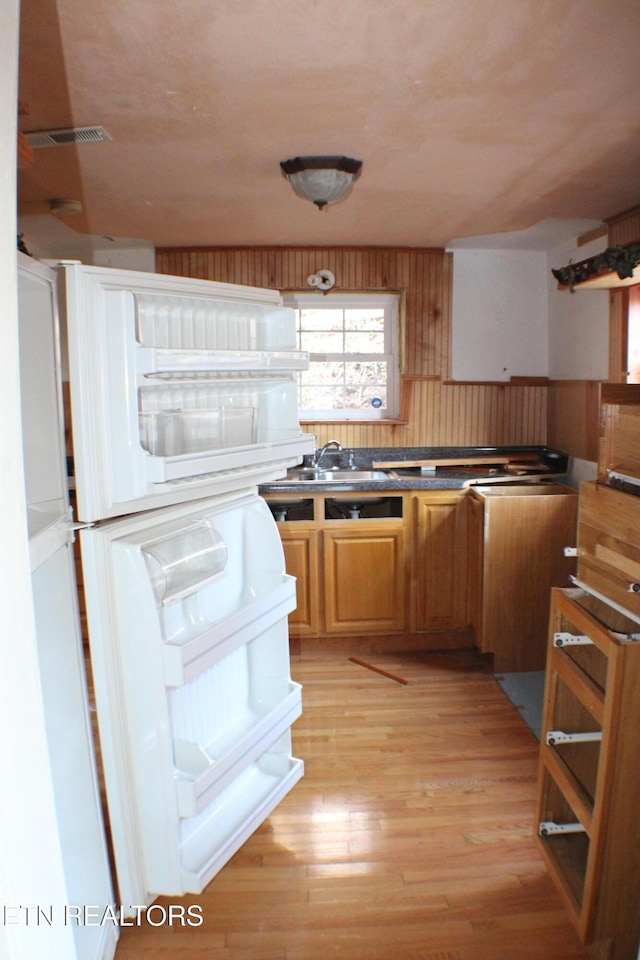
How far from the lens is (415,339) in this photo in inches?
160

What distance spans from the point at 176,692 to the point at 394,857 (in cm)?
88

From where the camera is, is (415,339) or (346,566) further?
(415,339)

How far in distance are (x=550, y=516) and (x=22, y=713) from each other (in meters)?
2.94

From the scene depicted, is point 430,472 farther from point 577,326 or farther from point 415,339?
point 577,326

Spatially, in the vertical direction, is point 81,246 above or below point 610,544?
above

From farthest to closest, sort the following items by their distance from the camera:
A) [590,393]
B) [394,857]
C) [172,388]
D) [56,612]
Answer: [590,393] < [394,857] < [172,388] < [56,612]

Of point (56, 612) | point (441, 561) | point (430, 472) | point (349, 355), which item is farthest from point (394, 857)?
point (349, 355)

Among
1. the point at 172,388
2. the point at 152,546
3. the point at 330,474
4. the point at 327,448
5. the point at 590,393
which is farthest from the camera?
the point at 327,448

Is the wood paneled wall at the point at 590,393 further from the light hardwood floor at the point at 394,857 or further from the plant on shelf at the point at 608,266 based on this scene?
the light hardwood floor at the point at 394,857

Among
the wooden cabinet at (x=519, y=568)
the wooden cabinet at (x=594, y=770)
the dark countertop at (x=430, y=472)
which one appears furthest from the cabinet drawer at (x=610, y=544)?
the dark countertop at (x=430, y=472)

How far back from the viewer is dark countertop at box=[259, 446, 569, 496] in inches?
134

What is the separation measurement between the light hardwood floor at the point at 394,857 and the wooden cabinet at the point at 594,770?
0.11 metres

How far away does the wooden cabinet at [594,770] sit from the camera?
1537 millimetres

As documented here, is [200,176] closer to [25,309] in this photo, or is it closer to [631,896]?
[25,309]
